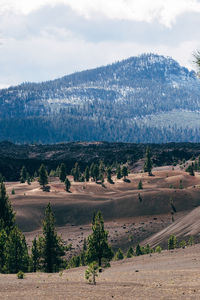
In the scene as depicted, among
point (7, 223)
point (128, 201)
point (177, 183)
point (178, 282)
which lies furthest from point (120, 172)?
point (178, 282)

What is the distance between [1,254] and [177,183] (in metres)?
94.5

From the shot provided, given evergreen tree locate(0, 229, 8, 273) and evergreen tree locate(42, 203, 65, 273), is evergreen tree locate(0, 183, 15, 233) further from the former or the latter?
evergreen tree locate(42, 203, 65, 273)

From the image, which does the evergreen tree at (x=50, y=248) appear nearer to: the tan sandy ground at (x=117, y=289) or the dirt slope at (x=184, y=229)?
the tan sandy ground at (x=117, y=289)

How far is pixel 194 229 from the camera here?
67.1m

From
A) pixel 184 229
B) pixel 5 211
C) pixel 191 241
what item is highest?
pixel 5 211

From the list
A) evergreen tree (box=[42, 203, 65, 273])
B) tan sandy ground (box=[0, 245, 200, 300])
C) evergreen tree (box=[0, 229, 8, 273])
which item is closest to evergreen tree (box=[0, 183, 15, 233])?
evergreen tree (box=[0, 229, 8, 273])

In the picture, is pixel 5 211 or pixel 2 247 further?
pixel 5 211

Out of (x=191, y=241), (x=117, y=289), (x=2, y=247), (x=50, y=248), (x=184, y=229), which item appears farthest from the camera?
(x=184, y=229)

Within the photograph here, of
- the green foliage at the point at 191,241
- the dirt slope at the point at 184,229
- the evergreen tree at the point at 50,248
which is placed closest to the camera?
the evergreen tree at the point at 50,248

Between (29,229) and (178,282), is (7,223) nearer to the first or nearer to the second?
(178,282)

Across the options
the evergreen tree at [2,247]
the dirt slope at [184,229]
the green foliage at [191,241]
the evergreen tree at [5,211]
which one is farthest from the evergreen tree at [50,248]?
the dirt slope at [184,229]

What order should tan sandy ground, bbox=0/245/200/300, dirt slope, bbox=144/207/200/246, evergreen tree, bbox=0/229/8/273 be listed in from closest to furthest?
1. tan sandy ground, bbox=0/245/200/300
2. evergreen tree, bbox=0/229/8/273
3. dirt slope, bbox=144/207/200/246

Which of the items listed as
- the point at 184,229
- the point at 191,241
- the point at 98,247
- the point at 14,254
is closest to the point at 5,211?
the point at 14,254

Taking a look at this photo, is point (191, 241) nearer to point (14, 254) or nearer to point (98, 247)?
point (98, 247)
